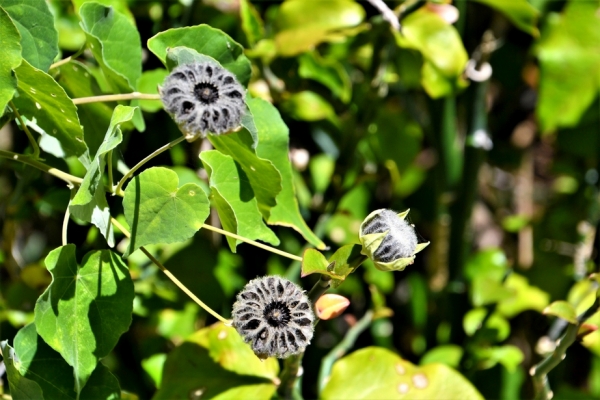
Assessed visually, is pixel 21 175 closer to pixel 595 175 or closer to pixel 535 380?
pixel 535 380

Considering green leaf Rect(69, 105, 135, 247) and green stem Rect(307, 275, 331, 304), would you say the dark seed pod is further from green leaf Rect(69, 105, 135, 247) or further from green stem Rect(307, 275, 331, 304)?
green leaf Rect(69, 105, 135, 247)

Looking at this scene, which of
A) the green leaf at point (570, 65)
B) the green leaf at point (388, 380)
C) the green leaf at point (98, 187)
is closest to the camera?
the green leaf at point (98, 187)

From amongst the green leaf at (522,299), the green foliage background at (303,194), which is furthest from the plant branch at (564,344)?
the green leaf at (522,299)

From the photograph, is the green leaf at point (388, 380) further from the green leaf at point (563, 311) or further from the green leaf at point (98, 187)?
the green leaf at point (98, 187)

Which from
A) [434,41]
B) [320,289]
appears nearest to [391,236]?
[320,289]

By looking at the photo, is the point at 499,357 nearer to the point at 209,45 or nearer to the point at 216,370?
the point at 216,370

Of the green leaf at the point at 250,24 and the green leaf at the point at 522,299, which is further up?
the green leaf at the point at 250,24

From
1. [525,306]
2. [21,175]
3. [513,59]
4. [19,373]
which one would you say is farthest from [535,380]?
[513,59]
